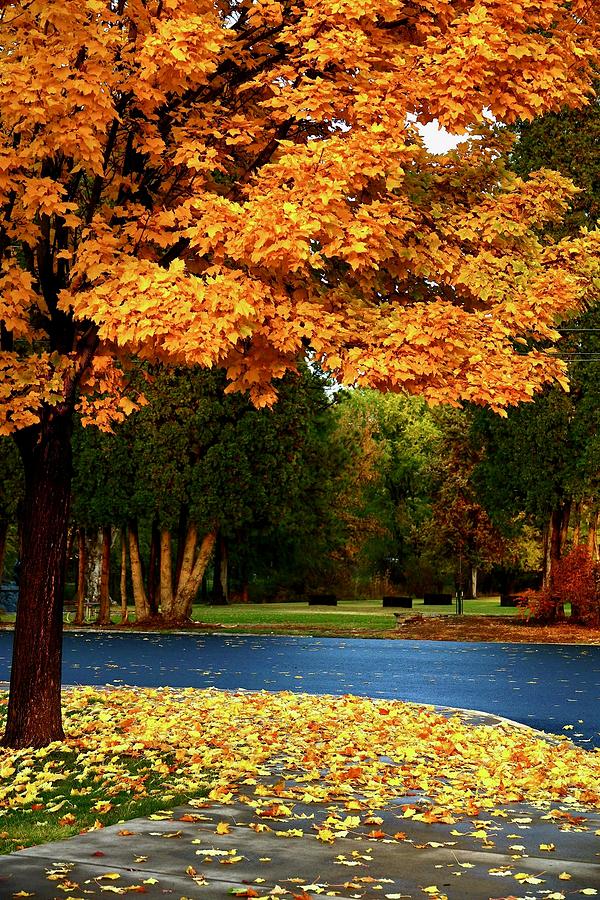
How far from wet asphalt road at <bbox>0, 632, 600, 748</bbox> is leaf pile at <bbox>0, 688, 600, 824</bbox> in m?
1.99

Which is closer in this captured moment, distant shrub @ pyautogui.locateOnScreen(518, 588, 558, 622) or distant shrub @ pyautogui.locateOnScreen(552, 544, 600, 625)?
distant shrub @ pyautogui.locateOnScreen(552, 544, 600, 625)

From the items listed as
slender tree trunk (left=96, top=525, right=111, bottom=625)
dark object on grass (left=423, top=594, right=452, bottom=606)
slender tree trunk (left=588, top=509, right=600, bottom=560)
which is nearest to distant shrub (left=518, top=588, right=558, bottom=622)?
slender tree trunk (left=588, top=509, right=600, bottom=560)

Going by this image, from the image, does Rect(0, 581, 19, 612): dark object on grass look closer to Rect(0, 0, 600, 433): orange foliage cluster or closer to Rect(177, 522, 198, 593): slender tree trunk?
Rect(177, 522, 198, 593): slender tree trunk

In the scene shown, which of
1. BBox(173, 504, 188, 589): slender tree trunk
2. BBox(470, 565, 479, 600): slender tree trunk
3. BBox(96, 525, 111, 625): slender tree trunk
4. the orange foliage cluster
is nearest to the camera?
the orange foliage cluster

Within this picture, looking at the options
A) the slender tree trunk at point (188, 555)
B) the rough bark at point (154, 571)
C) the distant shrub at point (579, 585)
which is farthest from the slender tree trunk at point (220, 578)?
the distant shrub at point (579, 585)

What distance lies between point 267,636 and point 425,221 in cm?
2263

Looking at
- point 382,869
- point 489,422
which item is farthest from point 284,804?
point 489,422

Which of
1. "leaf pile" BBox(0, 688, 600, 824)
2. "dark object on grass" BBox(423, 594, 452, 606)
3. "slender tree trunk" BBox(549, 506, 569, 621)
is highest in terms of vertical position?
"slender tree trunk" BBox(549, 506, 569, 621)

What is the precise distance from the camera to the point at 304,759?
33.4 ft

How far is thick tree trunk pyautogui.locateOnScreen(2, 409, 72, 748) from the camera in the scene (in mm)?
11156

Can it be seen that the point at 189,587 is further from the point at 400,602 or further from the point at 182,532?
the point at 400,602

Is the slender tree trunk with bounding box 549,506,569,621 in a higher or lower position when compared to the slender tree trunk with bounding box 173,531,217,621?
higher

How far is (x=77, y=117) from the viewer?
9367 mm

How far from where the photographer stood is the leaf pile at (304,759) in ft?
28.9
